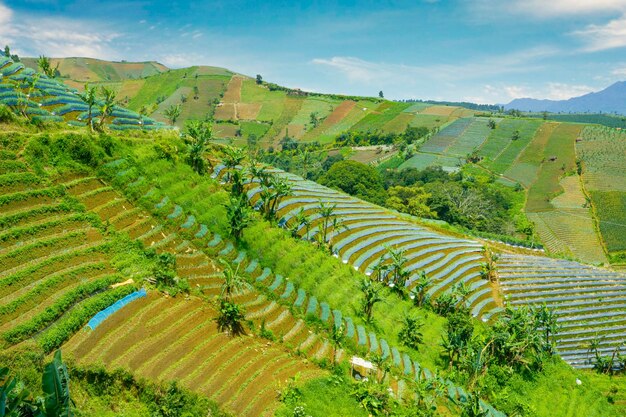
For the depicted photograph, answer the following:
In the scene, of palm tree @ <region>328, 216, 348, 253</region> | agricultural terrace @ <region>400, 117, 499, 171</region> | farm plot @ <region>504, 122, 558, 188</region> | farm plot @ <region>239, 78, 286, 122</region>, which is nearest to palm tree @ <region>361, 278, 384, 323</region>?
palm tree @ <region>328, 216, 348, 253</region>

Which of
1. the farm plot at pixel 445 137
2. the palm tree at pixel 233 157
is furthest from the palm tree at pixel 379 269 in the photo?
the farm plot at pixel 445 137

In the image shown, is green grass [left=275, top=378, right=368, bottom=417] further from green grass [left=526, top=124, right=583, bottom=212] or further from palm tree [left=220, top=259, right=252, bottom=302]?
green grass [left=526, top=124, right=583, bottom=212]

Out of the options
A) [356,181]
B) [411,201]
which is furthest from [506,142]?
[411,201]

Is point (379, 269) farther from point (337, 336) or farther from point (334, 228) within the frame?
point (337, 336)

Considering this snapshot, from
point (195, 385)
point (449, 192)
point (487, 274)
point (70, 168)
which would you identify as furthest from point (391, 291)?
point (449, 192)

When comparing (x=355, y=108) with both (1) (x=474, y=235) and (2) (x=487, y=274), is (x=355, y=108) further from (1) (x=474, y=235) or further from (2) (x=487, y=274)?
(2) (x=487, y=274)
